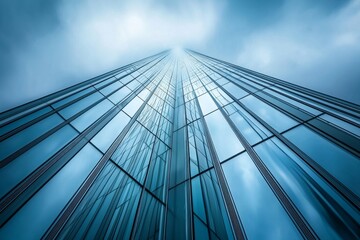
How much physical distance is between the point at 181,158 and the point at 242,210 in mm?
5000

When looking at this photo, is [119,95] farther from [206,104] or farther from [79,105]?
[206,104]

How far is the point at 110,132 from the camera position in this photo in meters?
11.2

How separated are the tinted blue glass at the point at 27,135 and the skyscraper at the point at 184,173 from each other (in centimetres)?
3

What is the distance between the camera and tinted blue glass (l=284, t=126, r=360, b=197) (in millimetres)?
5852

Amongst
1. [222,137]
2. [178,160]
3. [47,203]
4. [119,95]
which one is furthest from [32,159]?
[119,95]

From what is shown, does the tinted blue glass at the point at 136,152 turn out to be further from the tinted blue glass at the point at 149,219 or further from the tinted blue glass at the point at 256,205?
the tinted blue glass at the point at 256,205

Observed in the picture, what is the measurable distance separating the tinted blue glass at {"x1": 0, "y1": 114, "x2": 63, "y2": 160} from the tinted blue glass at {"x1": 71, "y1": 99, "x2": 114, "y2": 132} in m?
0.82

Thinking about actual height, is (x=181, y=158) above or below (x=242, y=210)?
above

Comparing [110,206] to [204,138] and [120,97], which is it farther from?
[120,97]

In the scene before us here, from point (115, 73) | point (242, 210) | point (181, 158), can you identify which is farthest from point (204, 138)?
point (115, 73)

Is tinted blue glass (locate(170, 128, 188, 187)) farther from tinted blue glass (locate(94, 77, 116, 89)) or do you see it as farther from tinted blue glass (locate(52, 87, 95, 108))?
tinted blue glass (locate(94, 77, 116, 89))

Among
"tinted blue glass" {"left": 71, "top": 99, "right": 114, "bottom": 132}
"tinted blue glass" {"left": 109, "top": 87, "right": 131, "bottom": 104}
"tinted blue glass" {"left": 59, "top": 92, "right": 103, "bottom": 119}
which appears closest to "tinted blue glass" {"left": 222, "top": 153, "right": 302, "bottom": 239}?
"tinted blue glass" {"left": 71, "top": 99, "right": 114, "bottom": 132}

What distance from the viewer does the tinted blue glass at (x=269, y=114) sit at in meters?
9.52

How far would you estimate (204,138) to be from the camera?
11875mm
